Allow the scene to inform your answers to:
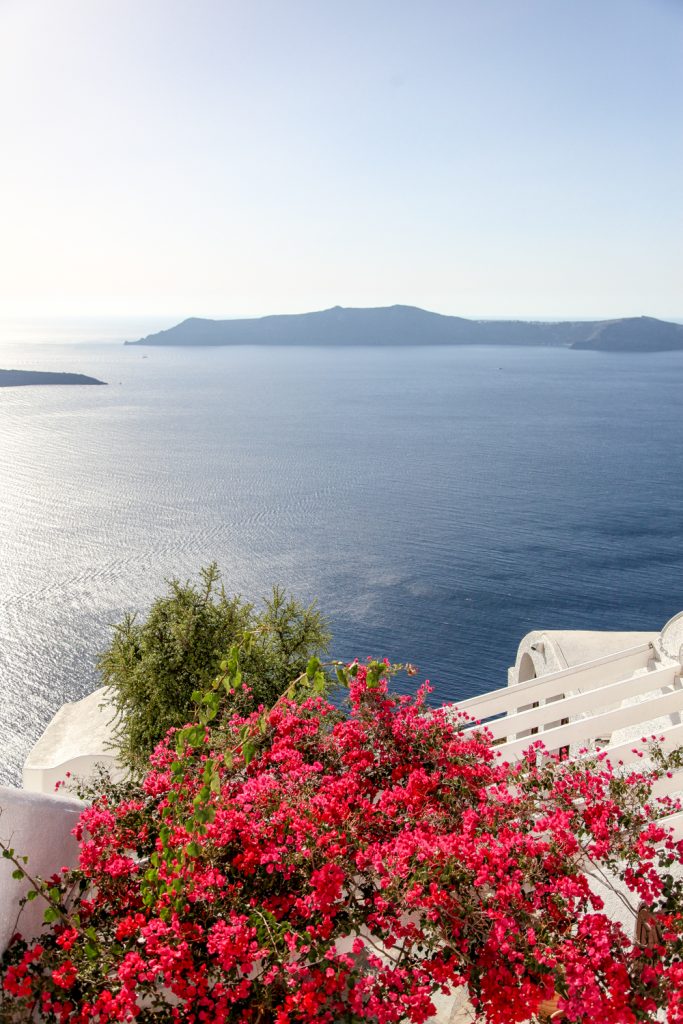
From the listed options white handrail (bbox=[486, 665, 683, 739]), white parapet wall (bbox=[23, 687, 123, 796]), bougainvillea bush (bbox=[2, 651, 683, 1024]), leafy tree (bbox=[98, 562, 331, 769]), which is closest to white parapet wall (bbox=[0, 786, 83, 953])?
bougainvillea bush (bbox=[2, 651, 683, 1024])

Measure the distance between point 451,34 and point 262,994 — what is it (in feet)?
132

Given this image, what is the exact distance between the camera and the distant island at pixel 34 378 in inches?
6427

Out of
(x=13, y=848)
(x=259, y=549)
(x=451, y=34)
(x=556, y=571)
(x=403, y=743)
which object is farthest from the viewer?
(x=259, y=549)

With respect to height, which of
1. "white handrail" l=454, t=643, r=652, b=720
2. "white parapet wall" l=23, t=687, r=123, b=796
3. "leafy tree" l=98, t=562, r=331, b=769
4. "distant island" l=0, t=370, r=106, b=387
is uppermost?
"distant island" l=0, t=370, r=106, b=387

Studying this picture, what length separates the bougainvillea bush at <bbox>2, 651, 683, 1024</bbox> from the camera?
504 centimetres

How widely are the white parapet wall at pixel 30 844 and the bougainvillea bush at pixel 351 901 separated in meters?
0.15

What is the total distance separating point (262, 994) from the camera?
5238 millimetres

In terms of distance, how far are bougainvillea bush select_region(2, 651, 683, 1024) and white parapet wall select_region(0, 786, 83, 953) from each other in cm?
15

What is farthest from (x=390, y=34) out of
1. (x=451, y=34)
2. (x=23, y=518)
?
(x=23, y=518)

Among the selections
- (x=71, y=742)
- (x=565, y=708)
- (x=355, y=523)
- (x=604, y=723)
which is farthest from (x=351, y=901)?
(x=355, y=523)

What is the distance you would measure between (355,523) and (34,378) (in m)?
118

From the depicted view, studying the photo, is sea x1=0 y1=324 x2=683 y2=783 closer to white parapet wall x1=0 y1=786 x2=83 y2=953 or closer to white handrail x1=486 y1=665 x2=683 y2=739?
white handrail x1=486 y1=665 x2=683 y2=739

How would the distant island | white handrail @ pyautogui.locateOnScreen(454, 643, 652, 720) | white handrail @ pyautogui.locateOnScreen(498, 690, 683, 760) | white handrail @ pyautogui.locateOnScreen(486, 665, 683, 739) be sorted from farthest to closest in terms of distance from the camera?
1. the distant island
2. white handrail @ pyautogui.locateOnScreen(454, 643, 652, 720)
3. white handrail @ pyautogui.locateOnScreen(486, 665, 683, 739)
4. white handrail @ pyautogui.locateOnScreen(498, 690, 683, 760)

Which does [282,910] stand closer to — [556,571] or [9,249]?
[556,571]
